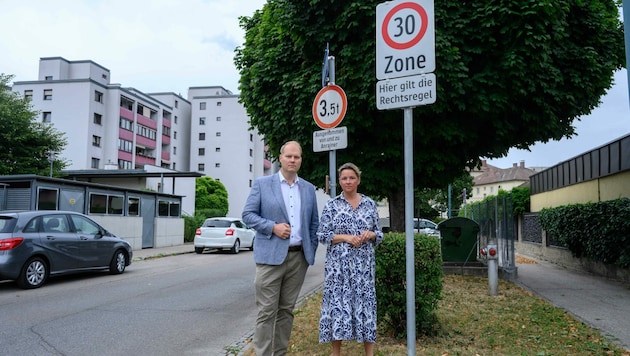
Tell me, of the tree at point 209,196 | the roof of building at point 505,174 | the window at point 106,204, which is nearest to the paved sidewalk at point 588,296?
the window at point 106,204

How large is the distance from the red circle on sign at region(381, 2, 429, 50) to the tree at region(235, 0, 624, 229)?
4.42m

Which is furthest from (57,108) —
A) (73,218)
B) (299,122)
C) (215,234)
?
(299,122)

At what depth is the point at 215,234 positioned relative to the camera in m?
21.4

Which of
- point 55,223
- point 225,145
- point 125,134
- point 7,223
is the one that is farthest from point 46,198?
point 225,145

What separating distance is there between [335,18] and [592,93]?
5.04 m

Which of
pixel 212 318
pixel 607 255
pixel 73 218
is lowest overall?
pixel 212 318

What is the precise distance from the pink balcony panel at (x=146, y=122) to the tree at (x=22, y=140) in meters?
28.6

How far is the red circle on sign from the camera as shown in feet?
12.4

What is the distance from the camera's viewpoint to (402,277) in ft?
17.1

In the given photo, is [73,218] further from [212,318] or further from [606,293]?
[606,293]

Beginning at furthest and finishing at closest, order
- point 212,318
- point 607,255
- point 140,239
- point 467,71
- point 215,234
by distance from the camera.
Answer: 1. point 140,239
2. point 215,234
3. point 607,255
4. point 467,71
5. point 212,318

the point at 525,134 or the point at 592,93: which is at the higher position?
the point at 592,93

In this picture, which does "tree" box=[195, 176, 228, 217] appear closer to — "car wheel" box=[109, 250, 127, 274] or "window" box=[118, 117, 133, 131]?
"window" box=[118, 117, 133, 131]

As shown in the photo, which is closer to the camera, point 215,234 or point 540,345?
point 540,345
